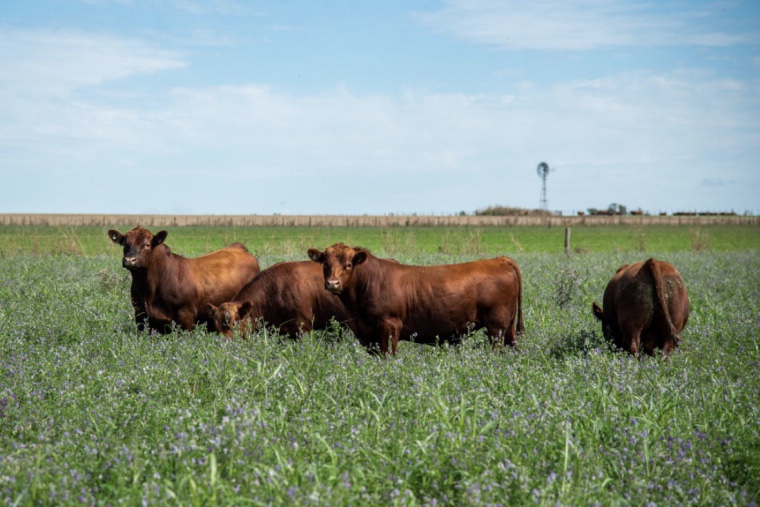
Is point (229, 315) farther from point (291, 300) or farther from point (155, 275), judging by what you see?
point (155, 275)

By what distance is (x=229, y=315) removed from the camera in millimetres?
9945

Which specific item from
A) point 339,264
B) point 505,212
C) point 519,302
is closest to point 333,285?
point 339,264

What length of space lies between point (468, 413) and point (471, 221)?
79.2 m

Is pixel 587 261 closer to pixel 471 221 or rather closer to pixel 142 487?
pixel 142 487

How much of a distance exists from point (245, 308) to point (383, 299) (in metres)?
2.07

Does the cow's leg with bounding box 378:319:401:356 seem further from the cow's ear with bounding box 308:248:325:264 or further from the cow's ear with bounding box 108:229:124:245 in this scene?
the cow's ear with bounding box 108:229:124:245

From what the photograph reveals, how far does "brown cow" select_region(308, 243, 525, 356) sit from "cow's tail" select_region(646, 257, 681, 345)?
1.84 meters

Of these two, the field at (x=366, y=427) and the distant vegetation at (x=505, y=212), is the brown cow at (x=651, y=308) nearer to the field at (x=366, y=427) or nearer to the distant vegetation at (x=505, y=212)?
the field at (x=366, y=427)

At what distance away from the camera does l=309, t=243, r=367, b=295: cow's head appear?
28.8 ft

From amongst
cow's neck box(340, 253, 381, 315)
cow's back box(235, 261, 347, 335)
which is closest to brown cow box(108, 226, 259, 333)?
cow's back box(235, 261, 347, 335)

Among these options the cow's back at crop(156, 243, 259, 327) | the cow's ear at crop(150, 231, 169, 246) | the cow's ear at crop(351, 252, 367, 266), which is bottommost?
the cow's back at crop(156, 243, 259, 327)

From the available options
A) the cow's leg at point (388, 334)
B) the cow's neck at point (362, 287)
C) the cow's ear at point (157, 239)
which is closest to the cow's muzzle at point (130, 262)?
the cow's ear at point (157, 239)

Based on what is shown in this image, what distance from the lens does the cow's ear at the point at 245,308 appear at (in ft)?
33.4

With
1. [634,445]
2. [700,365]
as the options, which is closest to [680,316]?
[700,365]
